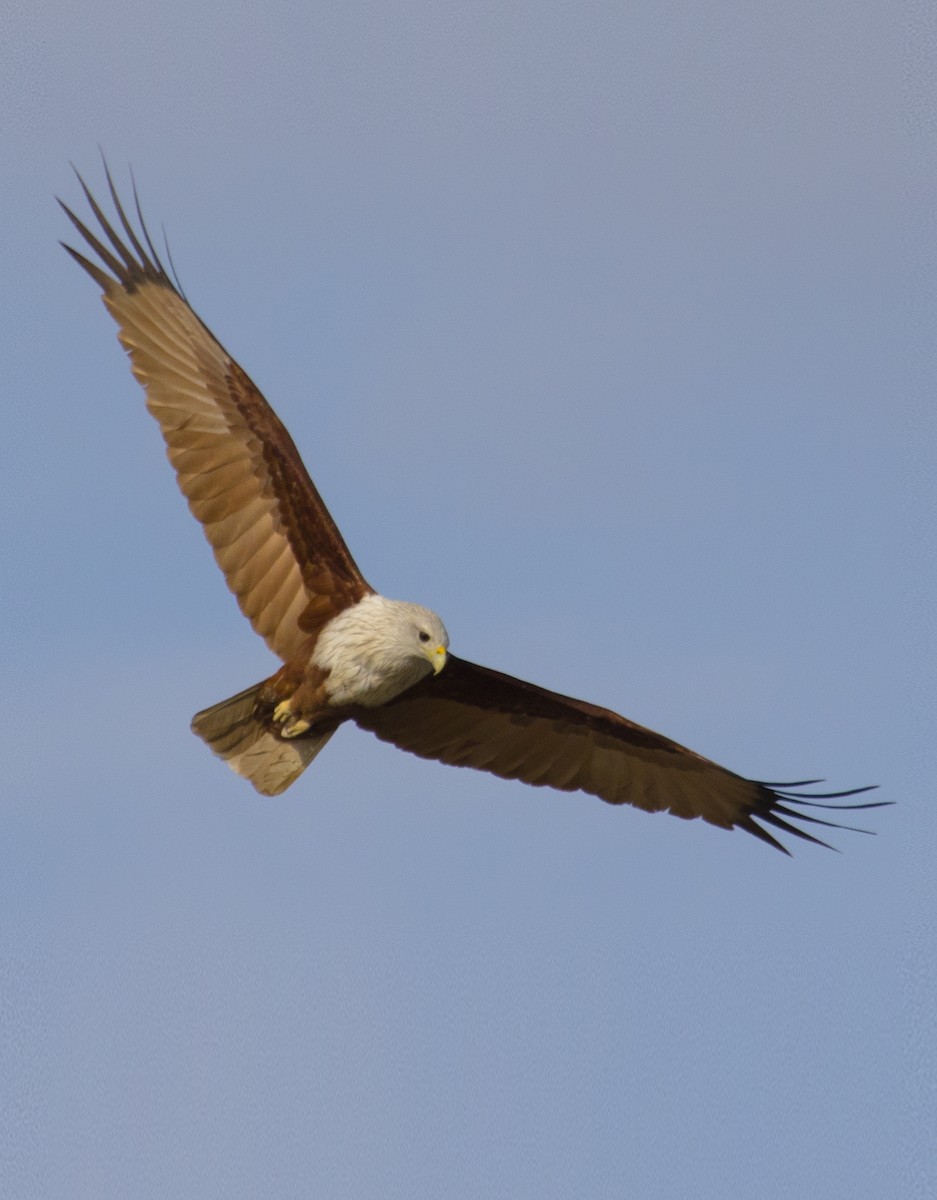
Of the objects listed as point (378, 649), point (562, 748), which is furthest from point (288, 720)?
point (562, 748)

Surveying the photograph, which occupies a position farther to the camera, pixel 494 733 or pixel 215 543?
pixel 494 733

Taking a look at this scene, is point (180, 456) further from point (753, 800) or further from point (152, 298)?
point (753, 800)

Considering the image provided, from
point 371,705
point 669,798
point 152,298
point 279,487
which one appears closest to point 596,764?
point 669,798

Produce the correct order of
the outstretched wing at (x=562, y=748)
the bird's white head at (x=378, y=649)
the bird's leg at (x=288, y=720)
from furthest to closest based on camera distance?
1. the outstretched wing at (x=562, y=748)
2. the bird's leg at (x=288, y=720)
3. the bird's white head at (x=378, y=649)

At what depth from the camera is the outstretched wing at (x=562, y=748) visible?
41.8ft

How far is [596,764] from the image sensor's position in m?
13.2

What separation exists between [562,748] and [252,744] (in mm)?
2031

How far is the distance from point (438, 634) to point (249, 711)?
1189 millimetres

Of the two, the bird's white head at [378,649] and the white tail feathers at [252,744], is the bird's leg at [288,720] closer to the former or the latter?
the white tail feathers at [252,744]

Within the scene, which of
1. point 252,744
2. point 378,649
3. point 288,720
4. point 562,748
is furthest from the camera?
point 562,748

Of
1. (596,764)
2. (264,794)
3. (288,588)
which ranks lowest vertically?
(264,794)

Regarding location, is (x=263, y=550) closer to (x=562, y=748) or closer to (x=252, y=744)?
(x=252, y=744)

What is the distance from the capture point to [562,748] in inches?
517

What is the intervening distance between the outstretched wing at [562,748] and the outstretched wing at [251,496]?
81cm
